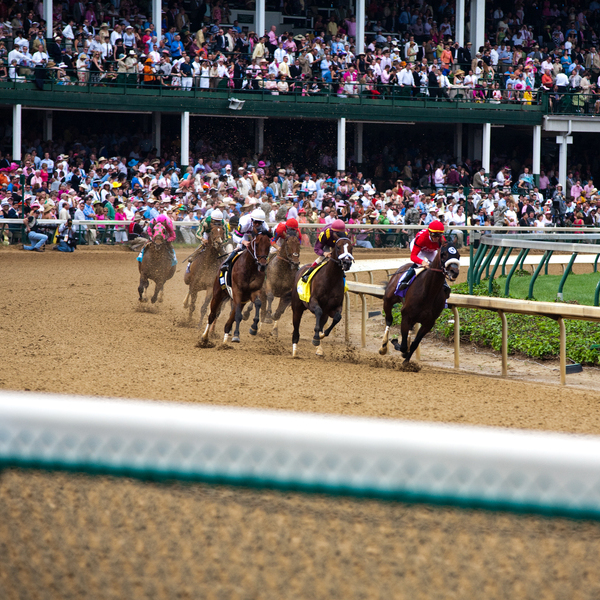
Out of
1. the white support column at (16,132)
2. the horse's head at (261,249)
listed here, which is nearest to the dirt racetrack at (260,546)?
the horse's head at (261,249)

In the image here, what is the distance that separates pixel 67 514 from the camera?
5.72ft

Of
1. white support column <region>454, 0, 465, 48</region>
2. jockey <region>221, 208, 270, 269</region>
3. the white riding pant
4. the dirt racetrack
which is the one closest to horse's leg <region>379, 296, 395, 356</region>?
the white riding pant

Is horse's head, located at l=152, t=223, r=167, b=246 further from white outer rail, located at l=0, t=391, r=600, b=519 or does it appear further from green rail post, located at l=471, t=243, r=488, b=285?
white outer rail, located at l=0, t=391, r=600, b=519

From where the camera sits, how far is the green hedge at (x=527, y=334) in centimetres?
881

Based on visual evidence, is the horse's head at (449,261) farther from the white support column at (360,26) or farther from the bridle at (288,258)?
the white support column at (360,26)

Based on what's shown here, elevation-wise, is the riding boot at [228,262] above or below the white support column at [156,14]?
below

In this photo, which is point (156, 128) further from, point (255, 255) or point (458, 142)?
point (255, 255)

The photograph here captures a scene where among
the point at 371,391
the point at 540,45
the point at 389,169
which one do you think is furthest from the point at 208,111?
the point at 371,391

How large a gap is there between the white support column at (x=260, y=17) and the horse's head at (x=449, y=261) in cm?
1938

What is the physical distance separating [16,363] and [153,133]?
700 inches

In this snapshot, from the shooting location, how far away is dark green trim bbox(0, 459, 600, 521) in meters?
1.44

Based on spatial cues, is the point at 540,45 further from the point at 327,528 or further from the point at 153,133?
the point at 327,528

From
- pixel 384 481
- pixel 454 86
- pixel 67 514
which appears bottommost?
pixel 67 514

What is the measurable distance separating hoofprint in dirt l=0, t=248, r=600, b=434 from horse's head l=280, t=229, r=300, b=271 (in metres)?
1.00
